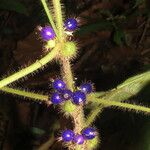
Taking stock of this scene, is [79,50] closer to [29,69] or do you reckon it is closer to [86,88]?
[86,88]

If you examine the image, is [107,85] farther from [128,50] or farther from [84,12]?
[84,12]

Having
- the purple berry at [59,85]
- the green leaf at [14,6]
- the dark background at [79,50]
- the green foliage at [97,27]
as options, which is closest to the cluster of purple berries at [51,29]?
the purple berry at [59,85]

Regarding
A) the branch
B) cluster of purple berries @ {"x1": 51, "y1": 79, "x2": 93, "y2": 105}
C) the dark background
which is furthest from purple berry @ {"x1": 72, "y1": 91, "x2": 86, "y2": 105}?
the dark background

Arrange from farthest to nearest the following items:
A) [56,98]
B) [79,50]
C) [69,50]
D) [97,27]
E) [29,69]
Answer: [97,27] < [79,50] < [56,98] < [69,50] < [29,69]

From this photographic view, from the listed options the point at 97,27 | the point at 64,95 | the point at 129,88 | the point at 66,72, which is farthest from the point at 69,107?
the point at 97,27

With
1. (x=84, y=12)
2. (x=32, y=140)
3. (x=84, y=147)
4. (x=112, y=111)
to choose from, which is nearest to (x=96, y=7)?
(x=84, y=12)

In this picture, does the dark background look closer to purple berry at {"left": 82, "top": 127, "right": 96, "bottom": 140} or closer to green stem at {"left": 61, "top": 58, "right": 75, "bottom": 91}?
purple berry at {"left": 82, "top": 127, "right": 96, "bottom": 140}
